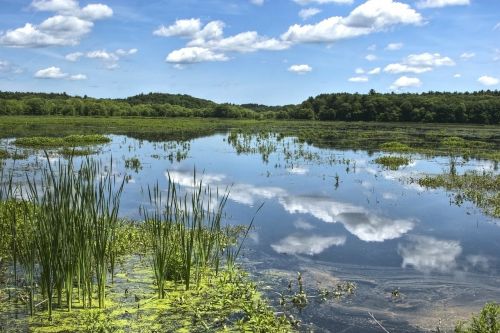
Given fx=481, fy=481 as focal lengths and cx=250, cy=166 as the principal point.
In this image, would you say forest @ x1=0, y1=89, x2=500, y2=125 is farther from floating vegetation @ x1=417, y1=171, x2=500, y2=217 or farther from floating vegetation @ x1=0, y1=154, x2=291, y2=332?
floating vegetation @ x1=0, y1=154, x2=291, y2=332

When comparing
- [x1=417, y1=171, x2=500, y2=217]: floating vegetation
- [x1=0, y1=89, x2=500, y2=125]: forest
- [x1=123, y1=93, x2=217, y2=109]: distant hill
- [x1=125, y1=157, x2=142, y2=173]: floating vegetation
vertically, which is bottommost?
[x1=417, y1=171, x2=500, y2=217]: floating vegetation

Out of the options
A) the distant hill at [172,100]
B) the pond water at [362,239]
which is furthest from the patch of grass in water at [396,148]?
the distant hill at [172,100]

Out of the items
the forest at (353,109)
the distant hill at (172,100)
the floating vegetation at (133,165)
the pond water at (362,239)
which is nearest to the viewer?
the pond water at (362,239)

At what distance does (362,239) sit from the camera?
13.9 m

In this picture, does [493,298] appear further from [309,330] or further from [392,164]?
[392,164]

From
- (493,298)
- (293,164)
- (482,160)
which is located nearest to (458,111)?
(482,160)

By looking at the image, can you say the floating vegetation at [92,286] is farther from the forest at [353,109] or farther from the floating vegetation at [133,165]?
the forest at [353,109]

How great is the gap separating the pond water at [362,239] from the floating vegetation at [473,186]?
1.87ft

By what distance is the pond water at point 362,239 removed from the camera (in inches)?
355

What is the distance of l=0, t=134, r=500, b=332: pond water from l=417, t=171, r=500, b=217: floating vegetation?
569mm

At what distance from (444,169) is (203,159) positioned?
14.9 m

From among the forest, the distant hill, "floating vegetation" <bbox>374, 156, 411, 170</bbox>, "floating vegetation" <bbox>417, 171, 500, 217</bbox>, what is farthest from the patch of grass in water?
the distant hill

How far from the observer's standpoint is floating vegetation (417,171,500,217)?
18562 mm

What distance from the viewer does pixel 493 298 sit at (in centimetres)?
960
